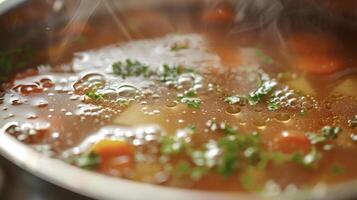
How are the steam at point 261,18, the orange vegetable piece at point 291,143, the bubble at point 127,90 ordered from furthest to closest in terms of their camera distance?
the steam at point 261,18, the bubble at point 127,90, the orange vegetable piece at point 291,143

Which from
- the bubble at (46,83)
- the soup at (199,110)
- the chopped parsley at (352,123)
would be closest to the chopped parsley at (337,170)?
the soup at (199,110)

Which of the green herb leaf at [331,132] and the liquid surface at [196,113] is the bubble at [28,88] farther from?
the green herb leaf at [331,132]

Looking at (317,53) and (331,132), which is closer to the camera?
(331,132)

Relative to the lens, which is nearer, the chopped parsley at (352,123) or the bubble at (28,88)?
the chopped parsley at (352,123)

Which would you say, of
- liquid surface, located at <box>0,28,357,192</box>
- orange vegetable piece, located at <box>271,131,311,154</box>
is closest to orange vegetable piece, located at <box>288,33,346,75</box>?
liquid surface, located at <box>0,28,357,192</box>

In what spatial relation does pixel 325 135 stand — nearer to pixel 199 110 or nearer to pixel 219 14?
pixel 199 110

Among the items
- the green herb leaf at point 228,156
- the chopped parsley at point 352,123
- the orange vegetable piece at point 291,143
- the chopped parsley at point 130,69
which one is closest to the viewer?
the green herb leaf at point 228,156

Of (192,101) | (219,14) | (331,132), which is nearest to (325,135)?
(331,132)
